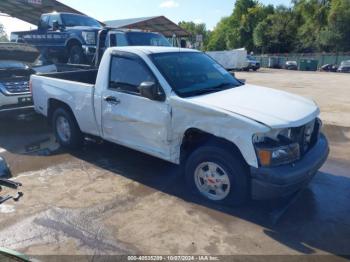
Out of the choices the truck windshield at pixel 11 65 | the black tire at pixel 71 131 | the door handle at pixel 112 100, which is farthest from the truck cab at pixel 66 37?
the door handle at pixel 112 100

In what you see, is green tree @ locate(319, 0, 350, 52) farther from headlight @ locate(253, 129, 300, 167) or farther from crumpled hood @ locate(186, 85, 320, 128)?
headlight @ locate(253, 129, 300, 167)

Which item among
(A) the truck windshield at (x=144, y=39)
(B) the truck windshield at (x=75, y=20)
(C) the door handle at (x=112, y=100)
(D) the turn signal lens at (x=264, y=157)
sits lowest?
(D) the turn signal lens at (x=264, y=157)

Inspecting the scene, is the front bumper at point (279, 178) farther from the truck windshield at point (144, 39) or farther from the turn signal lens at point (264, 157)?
the truck windshield at point (144, 39)

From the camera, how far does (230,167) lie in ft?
13.5

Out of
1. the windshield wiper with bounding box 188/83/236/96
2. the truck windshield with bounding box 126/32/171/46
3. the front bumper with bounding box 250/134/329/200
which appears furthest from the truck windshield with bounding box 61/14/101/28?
the front bumper with bounding box 250/134/329/200

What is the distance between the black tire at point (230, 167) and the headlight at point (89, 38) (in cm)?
814

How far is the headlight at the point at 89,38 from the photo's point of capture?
11391 mm

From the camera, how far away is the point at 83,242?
3.64 meters

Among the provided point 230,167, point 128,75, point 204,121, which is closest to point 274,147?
point 230,167

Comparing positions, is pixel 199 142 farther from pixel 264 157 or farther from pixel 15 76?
pixel 15 76

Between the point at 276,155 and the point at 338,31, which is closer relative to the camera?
the point at 276,155

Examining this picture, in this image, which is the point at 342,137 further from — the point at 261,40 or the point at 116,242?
the point at 261,40

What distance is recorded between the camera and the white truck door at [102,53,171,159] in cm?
470

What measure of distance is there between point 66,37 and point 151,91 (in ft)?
29.3
